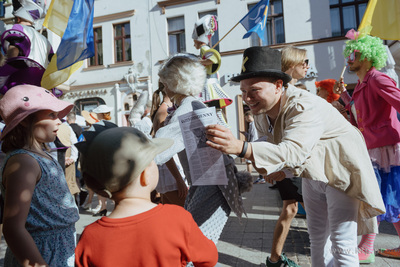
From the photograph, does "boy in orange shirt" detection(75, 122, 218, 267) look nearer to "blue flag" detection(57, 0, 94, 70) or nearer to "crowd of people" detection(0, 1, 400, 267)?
"crowd of people" detection(0, 1, 400, 267)

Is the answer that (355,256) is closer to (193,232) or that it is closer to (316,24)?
(193,232)

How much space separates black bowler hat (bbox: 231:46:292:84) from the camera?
1936 mm

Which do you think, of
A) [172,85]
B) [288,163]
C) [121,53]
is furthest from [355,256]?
[121,53]

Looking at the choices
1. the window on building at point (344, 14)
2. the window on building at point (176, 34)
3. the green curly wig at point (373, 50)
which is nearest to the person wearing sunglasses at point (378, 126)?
the green curly wig at point (373, 50)

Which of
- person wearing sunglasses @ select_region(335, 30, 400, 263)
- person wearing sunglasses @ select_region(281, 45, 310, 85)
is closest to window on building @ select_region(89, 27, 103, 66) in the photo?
person wearing sunglasses @ select_region(335, 30, 400, 263)

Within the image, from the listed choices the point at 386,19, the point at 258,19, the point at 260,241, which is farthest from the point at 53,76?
the point at 258,19

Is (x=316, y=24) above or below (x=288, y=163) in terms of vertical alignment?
above

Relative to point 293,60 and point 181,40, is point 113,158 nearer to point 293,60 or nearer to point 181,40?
point 293,60

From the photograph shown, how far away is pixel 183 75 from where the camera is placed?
2.34 metres

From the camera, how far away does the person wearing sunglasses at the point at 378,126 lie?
3.06 metres

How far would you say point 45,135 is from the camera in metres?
1.77

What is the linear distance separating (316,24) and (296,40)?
1.03 meters

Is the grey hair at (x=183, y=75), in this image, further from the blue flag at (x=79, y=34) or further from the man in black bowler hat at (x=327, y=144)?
the blue flag at (x=79, y=34)

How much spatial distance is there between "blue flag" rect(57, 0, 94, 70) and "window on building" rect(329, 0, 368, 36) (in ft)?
44.2
